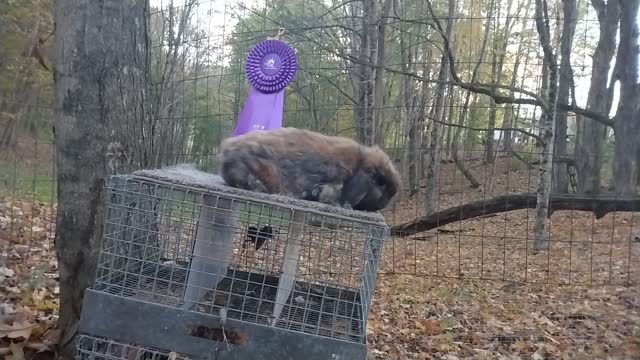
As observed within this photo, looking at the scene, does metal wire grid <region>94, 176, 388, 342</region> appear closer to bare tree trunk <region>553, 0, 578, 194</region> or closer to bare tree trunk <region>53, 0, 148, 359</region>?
bare tree trunk <region>53, 0, 148, 359</region>

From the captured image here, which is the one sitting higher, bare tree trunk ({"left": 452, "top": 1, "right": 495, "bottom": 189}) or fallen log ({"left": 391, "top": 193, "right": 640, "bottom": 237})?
bare tree trunk ({"left": 452, "top": 1, "right": 495, "bottom": 189})

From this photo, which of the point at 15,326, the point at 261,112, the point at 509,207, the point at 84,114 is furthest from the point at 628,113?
the point at 15,326

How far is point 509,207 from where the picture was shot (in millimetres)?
9305

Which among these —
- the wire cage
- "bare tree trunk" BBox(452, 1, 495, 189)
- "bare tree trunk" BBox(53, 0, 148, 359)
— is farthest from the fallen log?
"bare tree trunk" BBox(53, 0, 148, 359)

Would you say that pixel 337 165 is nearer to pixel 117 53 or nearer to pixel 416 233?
pixel 117 53

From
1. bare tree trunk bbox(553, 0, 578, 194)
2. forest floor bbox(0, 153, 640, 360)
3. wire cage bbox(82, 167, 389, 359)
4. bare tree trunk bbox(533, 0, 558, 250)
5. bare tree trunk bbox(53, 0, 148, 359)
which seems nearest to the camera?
wire cage bbox(82, 167, 389, 359)

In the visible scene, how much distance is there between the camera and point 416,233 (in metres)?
9.26

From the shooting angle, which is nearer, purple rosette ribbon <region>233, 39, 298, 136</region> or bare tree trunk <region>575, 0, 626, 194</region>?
purple rosette ribbon <region>233, 39, 298, 136</region>

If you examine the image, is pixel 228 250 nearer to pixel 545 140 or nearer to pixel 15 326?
pixel 15 326

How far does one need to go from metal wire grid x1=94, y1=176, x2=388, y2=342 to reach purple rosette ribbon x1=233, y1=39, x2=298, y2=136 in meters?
1.78

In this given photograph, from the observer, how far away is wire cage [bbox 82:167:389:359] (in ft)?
6.88

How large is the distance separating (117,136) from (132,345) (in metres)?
1.23

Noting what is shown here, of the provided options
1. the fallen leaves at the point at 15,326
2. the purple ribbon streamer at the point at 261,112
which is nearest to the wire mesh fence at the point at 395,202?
the purple ribbon streamer at the point at 261,112

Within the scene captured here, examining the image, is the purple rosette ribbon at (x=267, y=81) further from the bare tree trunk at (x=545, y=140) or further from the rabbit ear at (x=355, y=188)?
the bare tree trunk at (x=545, y=140)
